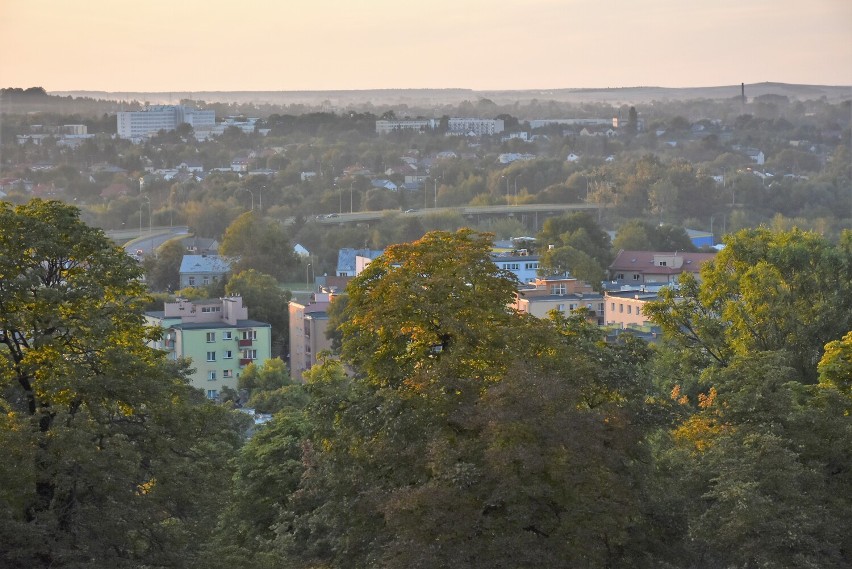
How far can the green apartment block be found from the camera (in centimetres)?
3647

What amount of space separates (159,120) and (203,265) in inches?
3803

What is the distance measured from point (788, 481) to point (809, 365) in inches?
364

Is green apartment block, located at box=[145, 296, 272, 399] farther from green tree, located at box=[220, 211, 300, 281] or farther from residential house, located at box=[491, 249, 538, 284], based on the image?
green tree, located at box=[220, 211, 300, 281]

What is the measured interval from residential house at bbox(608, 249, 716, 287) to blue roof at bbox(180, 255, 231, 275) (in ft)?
46.2

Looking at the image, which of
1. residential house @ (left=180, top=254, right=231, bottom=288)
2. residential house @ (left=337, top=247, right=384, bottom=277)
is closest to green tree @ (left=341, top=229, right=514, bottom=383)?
residential house @ (left=180, top=254, right=231, bottom=288)

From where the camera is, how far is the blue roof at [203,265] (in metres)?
59.0

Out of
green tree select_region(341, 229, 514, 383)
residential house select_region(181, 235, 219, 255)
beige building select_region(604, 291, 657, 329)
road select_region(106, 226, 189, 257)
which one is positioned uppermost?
green tree select_region(341, 229, 514, 383)

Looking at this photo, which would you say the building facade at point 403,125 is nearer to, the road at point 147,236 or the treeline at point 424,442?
the road at point 147,236

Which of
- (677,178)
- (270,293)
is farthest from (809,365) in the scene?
(677,178)

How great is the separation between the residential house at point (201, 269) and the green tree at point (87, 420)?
45.4 m

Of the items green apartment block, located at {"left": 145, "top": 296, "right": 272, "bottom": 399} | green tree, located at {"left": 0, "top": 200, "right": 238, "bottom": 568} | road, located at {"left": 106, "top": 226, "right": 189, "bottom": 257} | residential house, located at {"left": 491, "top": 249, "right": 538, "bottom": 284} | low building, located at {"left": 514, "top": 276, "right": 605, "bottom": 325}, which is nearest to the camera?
green tree, located at {"left": 0, "top": 200, "right": 238, "bottom": 568}

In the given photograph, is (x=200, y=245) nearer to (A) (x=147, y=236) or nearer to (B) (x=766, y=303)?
(A) (x=147, y=236)

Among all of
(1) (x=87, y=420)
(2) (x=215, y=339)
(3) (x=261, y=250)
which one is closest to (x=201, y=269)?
(3) (x=261, y=250)

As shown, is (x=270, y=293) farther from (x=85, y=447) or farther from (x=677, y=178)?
(x=677, y=178)
